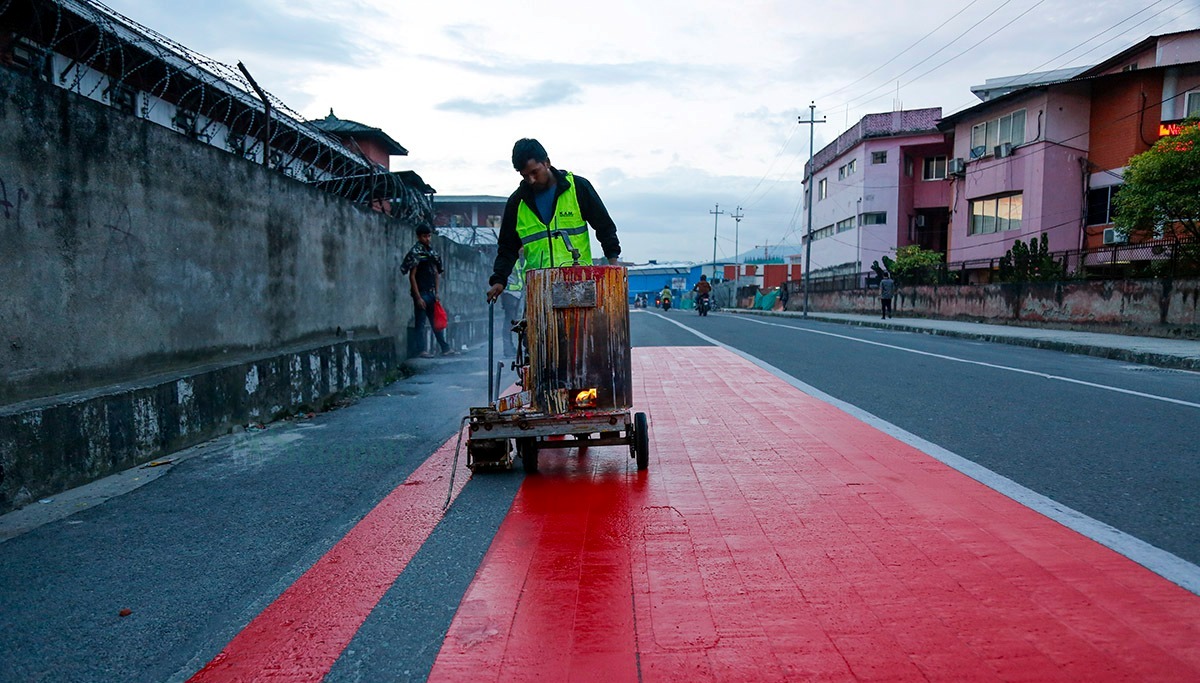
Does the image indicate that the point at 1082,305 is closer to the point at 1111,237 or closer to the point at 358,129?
the point at 1111,237

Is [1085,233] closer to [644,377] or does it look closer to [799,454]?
[644,377]

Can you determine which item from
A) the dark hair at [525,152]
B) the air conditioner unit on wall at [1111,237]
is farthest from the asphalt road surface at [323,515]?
the air conditioner unit on wall at [1111,237]

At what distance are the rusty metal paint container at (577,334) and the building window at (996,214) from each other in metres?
31.7

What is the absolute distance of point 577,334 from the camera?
441cm

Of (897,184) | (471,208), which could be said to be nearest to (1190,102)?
(897,184)

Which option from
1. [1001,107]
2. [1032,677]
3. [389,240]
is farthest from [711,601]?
[1001,107]

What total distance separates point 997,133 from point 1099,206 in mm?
5570

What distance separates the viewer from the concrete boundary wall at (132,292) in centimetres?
417

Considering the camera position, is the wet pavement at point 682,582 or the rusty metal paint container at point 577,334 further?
the rusty metal paint container at point 577,334

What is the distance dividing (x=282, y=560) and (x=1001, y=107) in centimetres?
3555

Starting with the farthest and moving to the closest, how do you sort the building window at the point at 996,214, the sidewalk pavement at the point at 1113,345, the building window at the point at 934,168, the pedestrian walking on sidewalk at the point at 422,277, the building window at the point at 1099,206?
the building window at the point at 934,168 < the building window at the point at 996,214 < the building window at the point at 1099,206 < the sidewalk pavement at the point at 1113,345 < the pedestrian walking on sidewalk at the point at 422,277

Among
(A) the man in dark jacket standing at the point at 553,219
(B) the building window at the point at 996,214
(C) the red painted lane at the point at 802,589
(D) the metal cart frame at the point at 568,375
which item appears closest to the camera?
(C) the red painted lane at the point at 802,589

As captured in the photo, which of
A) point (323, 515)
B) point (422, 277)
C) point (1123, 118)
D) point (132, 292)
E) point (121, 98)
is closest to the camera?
point (323, 515)

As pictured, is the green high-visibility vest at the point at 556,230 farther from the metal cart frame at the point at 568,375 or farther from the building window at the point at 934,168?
the building window at the point at 934,168
